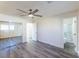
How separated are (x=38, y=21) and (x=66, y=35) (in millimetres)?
3210

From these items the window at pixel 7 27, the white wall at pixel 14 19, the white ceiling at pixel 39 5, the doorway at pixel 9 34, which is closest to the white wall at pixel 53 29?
the white ceiling at pixel 39 5

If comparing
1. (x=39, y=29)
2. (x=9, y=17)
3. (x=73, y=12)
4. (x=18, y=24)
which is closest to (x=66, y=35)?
(x=39, y=29)

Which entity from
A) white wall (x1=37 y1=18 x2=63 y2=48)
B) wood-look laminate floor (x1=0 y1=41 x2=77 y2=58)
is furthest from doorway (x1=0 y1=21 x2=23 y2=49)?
white wall (x1=37 y1=18 x2=63 y2=48)

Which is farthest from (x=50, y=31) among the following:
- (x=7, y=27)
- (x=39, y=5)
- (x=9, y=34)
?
(x=7, y=27)

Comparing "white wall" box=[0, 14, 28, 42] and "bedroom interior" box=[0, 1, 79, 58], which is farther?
"white wall" box=[0, 14, 28, 42]

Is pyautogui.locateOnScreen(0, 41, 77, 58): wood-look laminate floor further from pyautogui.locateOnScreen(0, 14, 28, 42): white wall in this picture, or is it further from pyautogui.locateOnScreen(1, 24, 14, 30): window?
pyautogui.locateOnScreen(0, 14, 28, 42): white wall

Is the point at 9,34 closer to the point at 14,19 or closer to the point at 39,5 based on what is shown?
the point at 14,19

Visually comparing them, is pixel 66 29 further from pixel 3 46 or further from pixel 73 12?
pixel 3 46

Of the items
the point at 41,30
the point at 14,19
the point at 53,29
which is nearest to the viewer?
the point at 53,29

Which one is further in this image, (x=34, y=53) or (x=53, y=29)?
(x=53, y=29)

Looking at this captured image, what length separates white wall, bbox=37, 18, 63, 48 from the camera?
5605 mm

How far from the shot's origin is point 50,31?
6539 mm

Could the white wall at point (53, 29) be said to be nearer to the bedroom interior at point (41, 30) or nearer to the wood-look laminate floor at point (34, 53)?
the bedroom interior at point (41, 30)

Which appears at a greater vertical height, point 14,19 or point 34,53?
point 14,19
